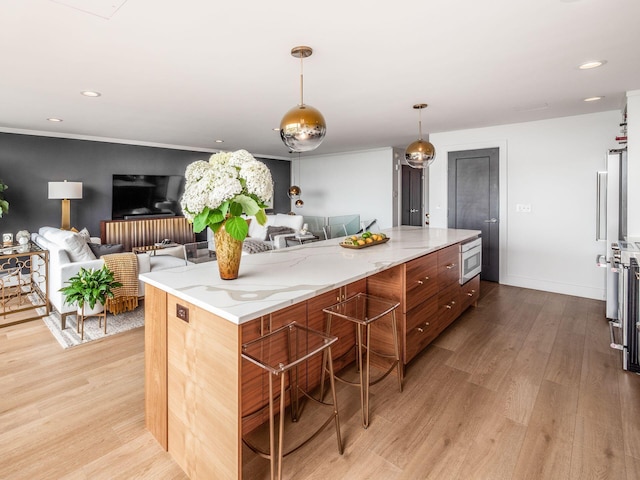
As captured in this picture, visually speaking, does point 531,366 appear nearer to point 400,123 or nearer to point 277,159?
point 400,123

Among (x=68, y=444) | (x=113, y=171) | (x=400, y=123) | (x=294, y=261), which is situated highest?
(x=400, y=123)

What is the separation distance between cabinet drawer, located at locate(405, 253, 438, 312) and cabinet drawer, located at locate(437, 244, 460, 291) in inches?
4.1

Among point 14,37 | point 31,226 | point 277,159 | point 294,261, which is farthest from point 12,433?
point 277,159

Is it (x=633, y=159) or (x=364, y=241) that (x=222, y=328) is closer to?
(x=364, y=241)

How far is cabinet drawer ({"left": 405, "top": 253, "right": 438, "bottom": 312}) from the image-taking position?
8.19ft

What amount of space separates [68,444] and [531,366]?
10.1ft

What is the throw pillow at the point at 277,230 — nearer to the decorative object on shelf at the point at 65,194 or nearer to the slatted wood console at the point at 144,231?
the slatted wood console at the point at 144,231

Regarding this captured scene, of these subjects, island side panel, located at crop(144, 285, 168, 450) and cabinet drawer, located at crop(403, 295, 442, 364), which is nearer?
island side panel, located at crop(144, 285, 168, 450)

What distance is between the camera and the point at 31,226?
5.47 meters

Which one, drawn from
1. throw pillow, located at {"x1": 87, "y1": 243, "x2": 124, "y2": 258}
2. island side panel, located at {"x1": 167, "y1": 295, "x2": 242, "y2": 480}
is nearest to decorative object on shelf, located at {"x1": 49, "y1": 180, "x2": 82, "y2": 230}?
throw pillow, located at {"x1": 87, "y1": 243, "x2": 124, "y2": 258}

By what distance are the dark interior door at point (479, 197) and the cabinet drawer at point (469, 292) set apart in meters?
1.41

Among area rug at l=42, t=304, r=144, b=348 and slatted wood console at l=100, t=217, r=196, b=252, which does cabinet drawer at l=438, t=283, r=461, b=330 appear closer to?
area rug at l=42, t=304, r=144, b=348

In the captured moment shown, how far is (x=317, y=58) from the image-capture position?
101 inches

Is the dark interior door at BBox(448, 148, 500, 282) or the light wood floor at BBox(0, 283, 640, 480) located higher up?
the dark interior door at BBox(448, 148, 500, 282)
